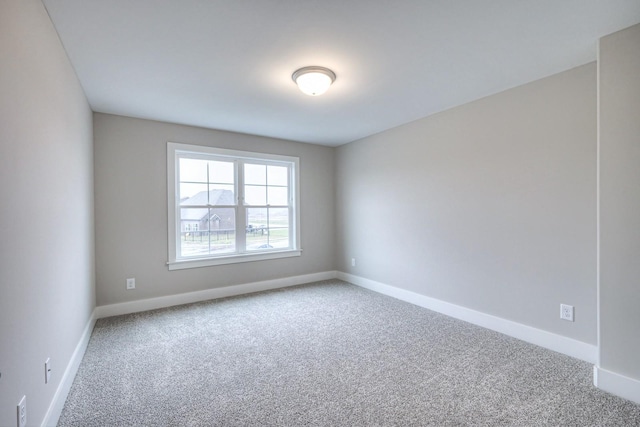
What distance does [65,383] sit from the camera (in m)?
2.02

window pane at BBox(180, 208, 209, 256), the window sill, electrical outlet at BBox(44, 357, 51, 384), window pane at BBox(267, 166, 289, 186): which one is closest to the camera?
electrical outlet at BBox(44, 357, 51, 384)

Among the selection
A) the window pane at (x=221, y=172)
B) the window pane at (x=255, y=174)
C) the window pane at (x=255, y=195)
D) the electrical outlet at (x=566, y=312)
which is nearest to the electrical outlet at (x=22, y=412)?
the window pane at (x=221, y=172)

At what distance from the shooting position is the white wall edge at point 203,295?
3.58 m

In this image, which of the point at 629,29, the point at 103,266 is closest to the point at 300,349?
the point at 103,266

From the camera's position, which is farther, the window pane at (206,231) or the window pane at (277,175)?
the window pane at (277,175)

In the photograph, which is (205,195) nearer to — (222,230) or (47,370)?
(222,230)

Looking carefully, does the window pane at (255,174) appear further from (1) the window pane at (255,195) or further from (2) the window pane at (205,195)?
(2) the window pane at (205,195)

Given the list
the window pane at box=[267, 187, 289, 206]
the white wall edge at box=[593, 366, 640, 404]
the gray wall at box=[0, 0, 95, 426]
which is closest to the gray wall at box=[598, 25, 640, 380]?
the white wall edge at box=[593, 366, 640, 404]

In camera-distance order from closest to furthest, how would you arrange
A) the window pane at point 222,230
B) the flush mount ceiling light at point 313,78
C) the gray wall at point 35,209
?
1. the gray wall at point 35,209
2. the flush mount ceiling light at point 313,78
3. the window pane at point 222,230

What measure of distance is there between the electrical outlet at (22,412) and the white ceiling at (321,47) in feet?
6.81

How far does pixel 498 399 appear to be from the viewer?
196cm

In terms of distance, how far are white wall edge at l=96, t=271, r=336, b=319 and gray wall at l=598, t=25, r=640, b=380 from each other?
12.2 feet

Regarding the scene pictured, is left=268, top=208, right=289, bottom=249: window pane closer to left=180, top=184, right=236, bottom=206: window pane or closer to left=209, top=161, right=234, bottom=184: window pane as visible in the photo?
left=180, top=184, right=236, bottom=206: window pane

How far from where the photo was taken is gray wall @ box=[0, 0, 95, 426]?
4.07 ft
